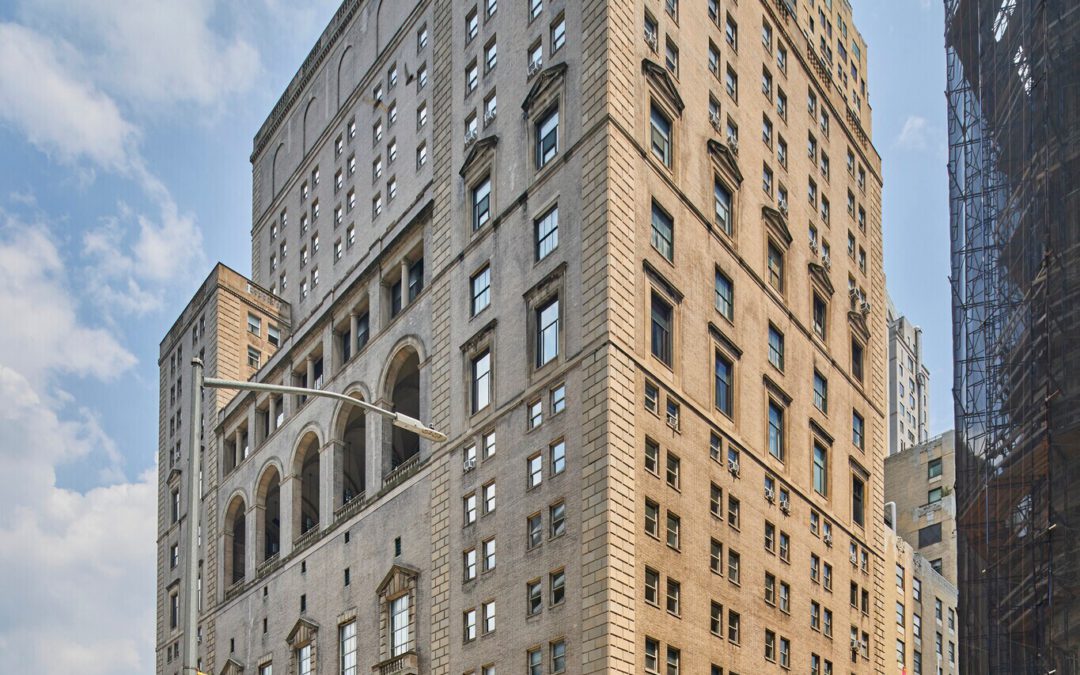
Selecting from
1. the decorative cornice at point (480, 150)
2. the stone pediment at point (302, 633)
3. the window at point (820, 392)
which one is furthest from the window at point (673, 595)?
the stone pediment at point (302, 633)

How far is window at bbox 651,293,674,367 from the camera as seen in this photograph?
62.2 meters

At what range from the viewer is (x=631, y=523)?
56469 millimetres

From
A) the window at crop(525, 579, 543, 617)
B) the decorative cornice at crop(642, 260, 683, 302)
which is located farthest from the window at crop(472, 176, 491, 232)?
the window at crop(525, 579, 543, 617)

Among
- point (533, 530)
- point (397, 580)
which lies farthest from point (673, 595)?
point (397, 580)

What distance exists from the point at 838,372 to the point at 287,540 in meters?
33.7

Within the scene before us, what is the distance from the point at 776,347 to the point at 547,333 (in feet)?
53.3

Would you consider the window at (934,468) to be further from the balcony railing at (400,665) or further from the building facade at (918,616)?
the balcony railing at (400,665)

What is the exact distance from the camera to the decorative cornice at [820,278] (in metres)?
79.5

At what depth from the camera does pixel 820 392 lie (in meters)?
78.2

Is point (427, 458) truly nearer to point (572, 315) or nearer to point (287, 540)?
point (572, 315)

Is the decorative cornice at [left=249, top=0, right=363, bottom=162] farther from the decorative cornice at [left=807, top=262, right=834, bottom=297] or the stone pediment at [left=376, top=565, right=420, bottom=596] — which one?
the stone pediment at [left=376, top=565, right=420, bottom=596]

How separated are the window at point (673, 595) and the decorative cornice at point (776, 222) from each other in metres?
23.6

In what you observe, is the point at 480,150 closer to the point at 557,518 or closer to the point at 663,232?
the point at 663,232

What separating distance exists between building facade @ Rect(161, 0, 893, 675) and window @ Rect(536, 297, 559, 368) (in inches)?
6.0
